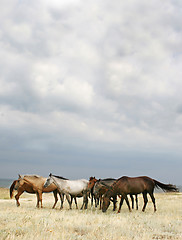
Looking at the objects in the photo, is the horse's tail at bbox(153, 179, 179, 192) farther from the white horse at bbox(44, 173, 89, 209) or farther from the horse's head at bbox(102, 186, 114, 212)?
the white horse at bbox(44, 173, 89, 209)

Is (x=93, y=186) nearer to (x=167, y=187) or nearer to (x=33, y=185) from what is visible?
(x=33, y=185)

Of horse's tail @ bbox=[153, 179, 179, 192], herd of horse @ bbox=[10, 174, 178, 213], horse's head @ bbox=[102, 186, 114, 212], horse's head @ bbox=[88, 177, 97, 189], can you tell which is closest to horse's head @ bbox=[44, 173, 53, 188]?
herd of horse @ bbox=[10, 174, 178, 213]

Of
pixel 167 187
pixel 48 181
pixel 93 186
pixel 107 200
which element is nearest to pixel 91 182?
pixel 93 186

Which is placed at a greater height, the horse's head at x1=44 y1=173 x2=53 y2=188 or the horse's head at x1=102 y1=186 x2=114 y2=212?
the horse's head at x1=44 y1=173 x2=53 y2=188

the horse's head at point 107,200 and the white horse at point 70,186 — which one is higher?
the white horse at point 70,186

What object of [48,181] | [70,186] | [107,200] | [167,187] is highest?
[48,181]

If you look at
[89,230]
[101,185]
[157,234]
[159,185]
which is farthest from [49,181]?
[157,234]

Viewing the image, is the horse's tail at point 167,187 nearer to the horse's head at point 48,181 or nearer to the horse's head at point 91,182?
the horse's head at point 91,182

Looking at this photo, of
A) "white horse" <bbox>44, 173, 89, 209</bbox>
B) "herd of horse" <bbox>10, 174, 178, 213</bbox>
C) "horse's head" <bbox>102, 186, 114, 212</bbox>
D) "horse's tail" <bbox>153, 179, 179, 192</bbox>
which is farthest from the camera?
"horse's tail" <bbox>153, 179, 179, 192</bbox>

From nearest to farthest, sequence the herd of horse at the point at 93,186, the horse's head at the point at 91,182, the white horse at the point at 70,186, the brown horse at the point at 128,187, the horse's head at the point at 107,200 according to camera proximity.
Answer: the horse's head at the point at 107,200 < the brown horse at the point at 128,187 < the herd of horse at the point at 93,186 < the white horse at the point at 70,186 < the horse's head at the point at 91,182

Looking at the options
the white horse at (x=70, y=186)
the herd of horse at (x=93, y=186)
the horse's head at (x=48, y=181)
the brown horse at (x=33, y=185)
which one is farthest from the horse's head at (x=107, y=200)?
the horse's head at (x=48, y=181)

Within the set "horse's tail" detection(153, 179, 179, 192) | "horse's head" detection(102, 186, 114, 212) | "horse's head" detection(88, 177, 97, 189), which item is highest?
"horse's head" detection(88, 177, 97, 189)

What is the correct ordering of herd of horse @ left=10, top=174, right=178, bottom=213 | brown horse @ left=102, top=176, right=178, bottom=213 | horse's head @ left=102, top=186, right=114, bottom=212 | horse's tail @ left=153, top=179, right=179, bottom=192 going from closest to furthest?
horse's head @ left=102, top=186, right=114, bottom=212 → brown horse @ left=102, top=176, right=178, bottom=213 → herd of horse @ left=10, top=174, right=178, bottom=213 → horse's tail @ left=153, top=179, right=179, bottom=192

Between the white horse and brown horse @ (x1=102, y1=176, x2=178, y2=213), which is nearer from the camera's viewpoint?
brown horse @ (x1=102, y1=176, x2=178, y2=213)
